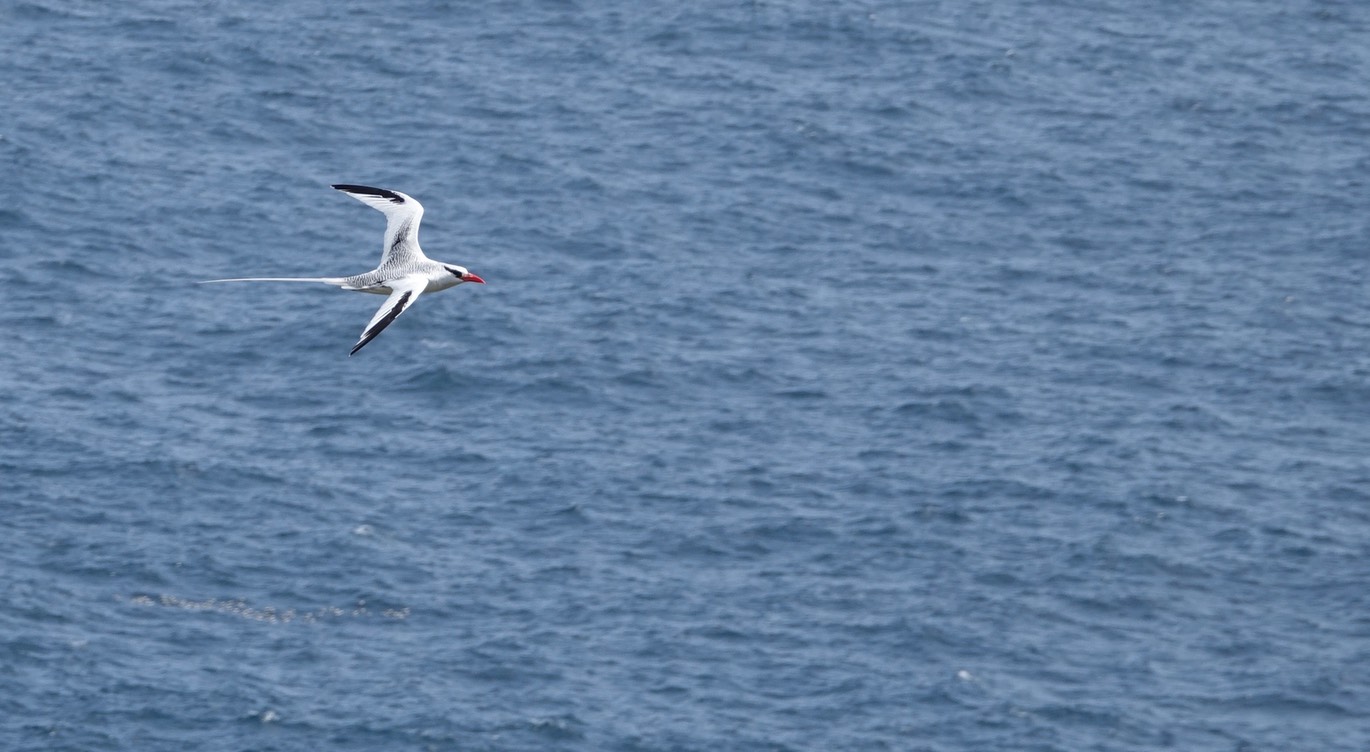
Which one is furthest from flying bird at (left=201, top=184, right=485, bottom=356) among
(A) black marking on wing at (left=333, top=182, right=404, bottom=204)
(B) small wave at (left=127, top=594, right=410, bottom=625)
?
(B) small wave at (left=127, top=594, right=410, bottom=625)

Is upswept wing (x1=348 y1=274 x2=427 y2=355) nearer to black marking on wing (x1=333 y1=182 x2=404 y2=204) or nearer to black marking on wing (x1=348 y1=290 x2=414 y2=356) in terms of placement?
black marking on wing (x1=348 y1=290 x2=414 y2=356)

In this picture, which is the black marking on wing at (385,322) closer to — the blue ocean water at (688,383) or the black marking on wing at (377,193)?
the black marking on wing at (377,193)

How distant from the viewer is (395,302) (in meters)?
55.2

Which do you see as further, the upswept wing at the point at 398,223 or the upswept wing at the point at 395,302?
the upswept wing at the point at 398,223

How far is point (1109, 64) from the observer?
176 m

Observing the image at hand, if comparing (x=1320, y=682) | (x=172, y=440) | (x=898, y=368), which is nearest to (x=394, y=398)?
(x=172, y=440)

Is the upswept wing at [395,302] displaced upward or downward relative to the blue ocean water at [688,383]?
upward

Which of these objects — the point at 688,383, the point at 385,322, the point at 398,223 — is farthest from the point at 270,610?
the point at 385,322

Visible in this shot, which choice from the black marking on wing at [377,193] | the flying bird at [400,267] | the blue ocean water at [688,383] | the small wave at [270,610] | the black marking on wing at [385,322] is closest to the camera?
the black marking on wing at [385,322]

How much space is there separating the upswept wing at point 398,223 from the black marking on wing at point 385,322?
444cm

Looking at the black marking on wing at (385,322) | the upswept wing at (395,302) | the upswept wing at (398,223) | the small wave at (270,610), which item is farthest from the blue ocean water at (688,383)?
the black marking on wing at (385,322)

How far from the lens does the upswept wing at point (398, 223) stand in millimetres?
60906

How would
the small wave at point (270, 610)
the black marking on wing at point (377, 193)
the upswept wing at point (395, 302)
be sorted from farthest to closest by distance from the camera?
the small wave at point (270, 610) → the black marking on wing at point (377, 193) → the upswept wing at point (395, 302)

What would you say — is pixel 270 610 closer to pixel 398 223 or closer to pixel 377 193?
pixel 398 223
